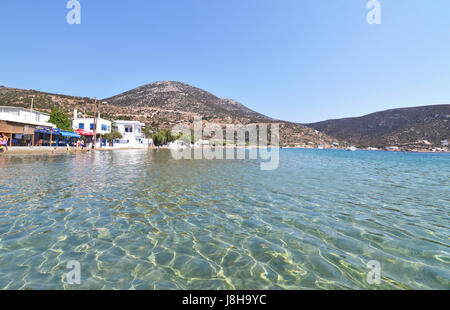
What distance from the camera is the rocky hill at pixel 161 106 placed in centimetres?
8331

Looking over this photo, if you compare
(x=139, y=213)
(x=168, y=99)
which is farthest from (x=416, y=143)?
(x=139, y=213)

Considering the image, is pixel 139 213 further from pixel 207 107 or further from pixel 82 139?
pixel 207 107

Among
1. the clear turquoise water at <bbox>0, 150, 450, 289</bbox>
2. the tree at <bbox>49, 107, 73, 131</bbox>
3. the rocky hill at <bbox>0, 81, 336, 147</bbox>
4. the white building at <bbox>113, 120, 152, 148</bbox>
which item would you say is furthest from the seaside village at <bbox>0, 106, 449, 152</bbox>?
the clear turquoise water at <bbox>0, 150, 450, 289</bbox>

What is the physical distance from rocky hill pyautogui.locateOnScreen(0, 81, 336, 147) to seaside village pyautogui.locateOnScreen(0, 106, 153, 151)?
24.0 meters

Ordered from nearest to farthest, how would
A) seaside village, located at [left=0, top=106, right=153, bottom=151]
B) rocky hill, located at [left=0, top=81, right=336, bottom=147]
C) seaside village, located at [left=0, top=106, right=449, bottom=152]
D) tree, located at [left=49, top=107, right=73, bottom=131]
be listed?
seaside village, located at [left=0, top=106, right=153, bottom=151]
seaside village, located at [left=0, top=106, right=449, bottom=152]
tree, located at [left=49, top=107, right=73, bottom=131]
rocky hill, located at [left=0, top=81, right=336, bottom=147]

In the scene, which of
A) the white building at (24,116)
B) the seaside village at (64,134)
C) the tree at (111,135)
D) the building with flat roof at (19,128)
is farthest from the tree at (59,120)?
the tree at (111,135)

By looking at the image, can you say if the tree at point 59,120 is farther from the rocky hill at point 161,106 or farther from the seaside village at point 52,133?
the rocky hill at point 161,106

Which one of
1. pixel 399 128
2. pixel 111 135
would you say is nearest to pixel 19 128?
pixel 111 135

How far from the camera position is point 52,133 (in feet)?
125

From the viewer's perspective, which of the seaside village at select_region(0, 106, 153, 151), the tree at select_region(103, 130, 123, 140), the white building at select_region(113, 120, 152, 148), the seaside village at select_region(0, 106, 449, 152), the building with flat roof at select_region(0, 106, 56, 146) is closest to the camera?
the building with flat roof at select_region(0, 106, 56, 146)

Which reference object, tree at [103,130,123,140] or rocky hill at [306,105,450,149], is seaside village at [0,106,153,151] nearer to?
tree at [103,130,123,140]

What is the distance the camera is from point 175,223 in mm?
6652

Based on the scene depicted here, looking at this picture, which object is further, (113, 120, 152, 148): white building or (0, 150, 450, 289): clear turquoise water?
(113, 120, 152, 148): white building

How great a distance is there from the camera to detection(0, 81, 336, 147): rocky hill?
83.3 m
